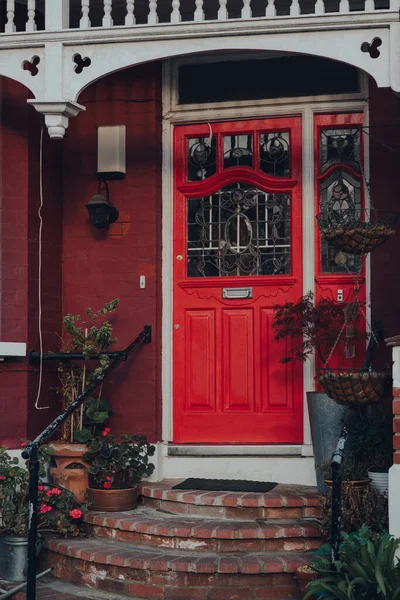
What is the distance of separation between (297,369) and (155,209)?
69.3 inches

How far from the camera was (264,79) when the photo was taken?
7.76 metres

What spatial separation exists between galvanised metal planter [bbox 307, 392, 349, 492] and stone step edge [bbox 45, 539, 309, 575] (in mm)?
888

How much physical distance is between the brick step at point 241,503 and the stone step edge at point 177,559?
0.42m

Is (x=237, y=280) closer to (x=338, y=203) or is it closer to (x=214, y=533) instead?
(x=338, y=203)

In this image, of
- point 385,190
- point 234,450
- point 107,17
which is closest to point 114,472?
point 234,450

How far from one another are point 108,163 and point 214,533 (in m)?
3.22

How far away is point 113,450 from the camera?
701 centimetres

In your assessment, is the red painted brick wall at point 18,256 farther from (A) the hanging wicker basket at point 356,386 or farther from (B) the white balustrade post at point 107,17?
(A) the hanging wicker basket at point 356,386

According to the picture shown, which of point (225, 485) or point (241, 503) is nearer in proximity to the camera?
point (241, 503)

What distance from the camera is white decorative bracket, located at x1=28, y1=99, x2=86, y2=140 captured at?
653 cm

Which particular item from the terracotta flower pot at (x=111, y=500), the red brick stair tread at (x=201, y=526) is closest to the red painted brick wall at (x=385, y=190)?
the red brick stair tread at (x=201, y=526)

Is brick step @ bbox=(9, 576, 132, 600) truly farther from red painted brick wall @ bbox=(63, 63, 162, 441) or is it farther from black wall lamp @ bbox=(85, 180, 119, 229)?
black wall lamp @ bbox=(85, 180, 119, 229)

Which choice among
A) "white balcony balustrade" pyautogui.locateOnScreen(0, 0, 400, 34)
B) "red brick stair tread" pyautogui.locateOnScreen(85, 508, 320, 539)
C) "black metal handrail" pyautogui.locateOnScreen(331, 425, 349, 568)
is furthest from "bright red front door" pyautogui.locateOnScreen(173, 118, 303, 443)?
"black metal handrail" pyautogui.locateOnScreen(331, 425, 349, 568)

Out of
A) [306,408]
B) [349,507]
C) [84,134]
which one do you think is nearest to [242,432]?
[306,408]
